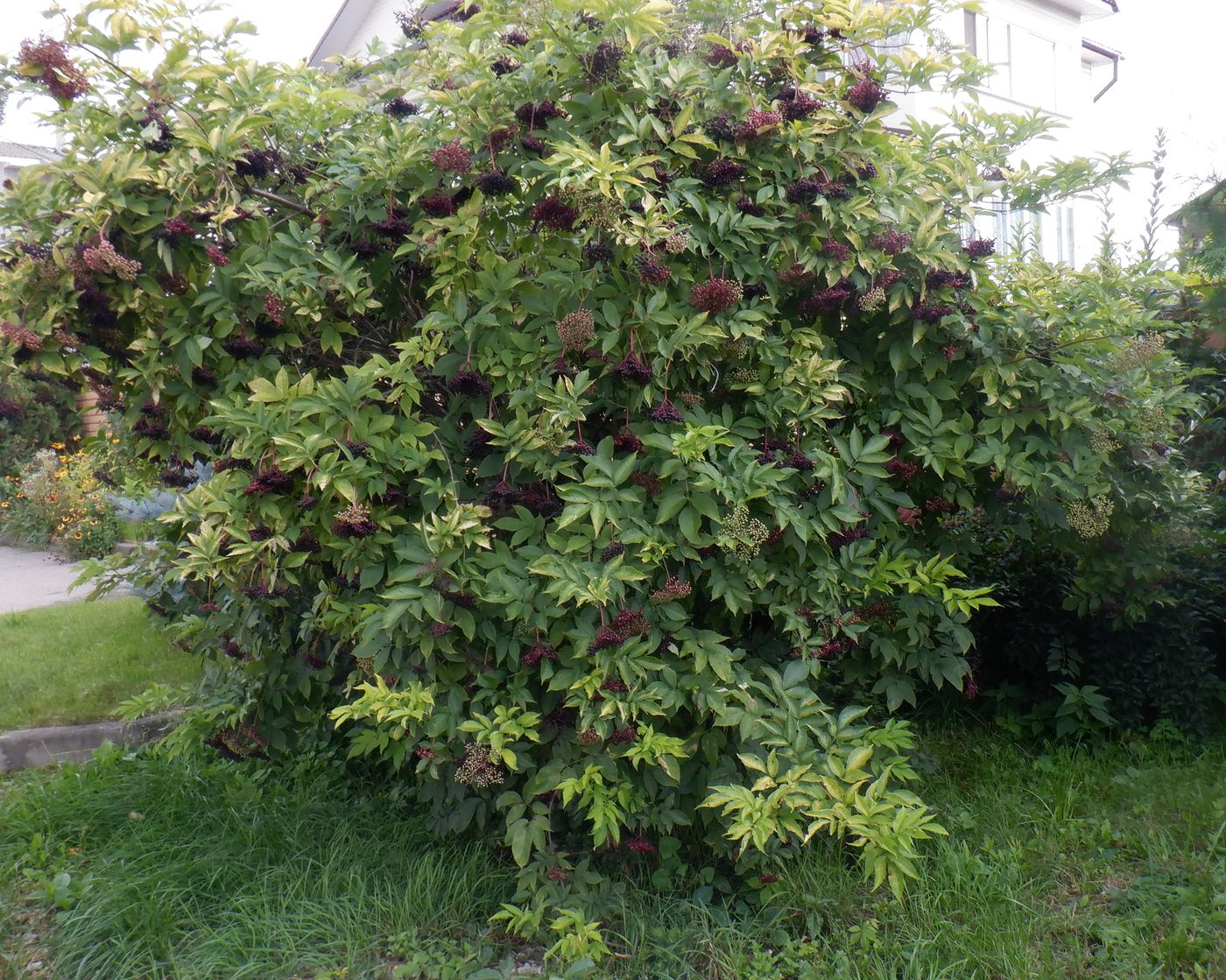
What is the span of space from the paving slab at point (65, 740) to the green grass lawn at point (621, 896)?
2.45ft

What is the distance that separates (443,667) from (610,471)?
776 mm

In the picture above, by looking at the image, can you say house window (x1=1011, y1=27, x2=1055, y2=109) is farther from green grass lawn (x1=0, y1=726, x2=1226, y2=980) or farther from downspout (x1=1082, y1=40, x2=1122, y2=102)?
green grass lawn (x1=0, y1=726, x2=1226, y2=980)

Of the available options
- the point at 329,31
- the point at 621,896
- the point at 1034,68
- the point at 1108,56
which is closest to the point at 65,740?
the point at 621,896

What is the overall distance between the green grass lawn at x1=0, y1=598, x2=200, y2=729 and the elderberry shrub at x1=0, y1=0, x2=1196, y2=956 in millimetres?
2254

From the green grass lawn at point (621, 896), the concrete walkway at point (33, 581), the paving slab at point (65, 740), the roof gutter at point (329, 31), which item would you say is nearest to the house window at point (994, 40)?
the roof gutter at point (329, 31)

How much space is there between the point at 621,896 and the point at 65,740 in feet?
10.0

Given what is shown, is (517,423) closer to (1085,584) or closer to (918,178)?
(918,178)

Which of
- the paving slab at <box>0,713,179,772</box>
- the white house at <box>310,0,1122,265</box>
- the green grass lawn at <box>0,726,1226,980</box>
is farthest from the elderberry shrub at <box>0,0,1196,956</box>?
the white house at <box>310,0,1122,265</box>

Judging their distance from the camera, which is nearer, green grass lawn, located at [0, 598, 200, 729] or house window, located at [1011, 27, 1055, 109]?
green grass lawn, located at [0, 598, 200, 729]

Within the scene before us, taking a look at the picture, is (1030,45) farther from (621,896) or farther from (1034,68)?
(621,896)

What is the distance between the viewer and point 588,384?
263 centimetres

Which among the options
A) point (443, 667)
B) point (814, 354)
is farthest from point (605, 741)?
point (814, 354)

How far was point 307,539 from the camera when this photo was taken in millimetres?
2830

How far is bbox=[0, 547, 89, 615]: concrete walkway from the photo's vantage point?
7340 mm
